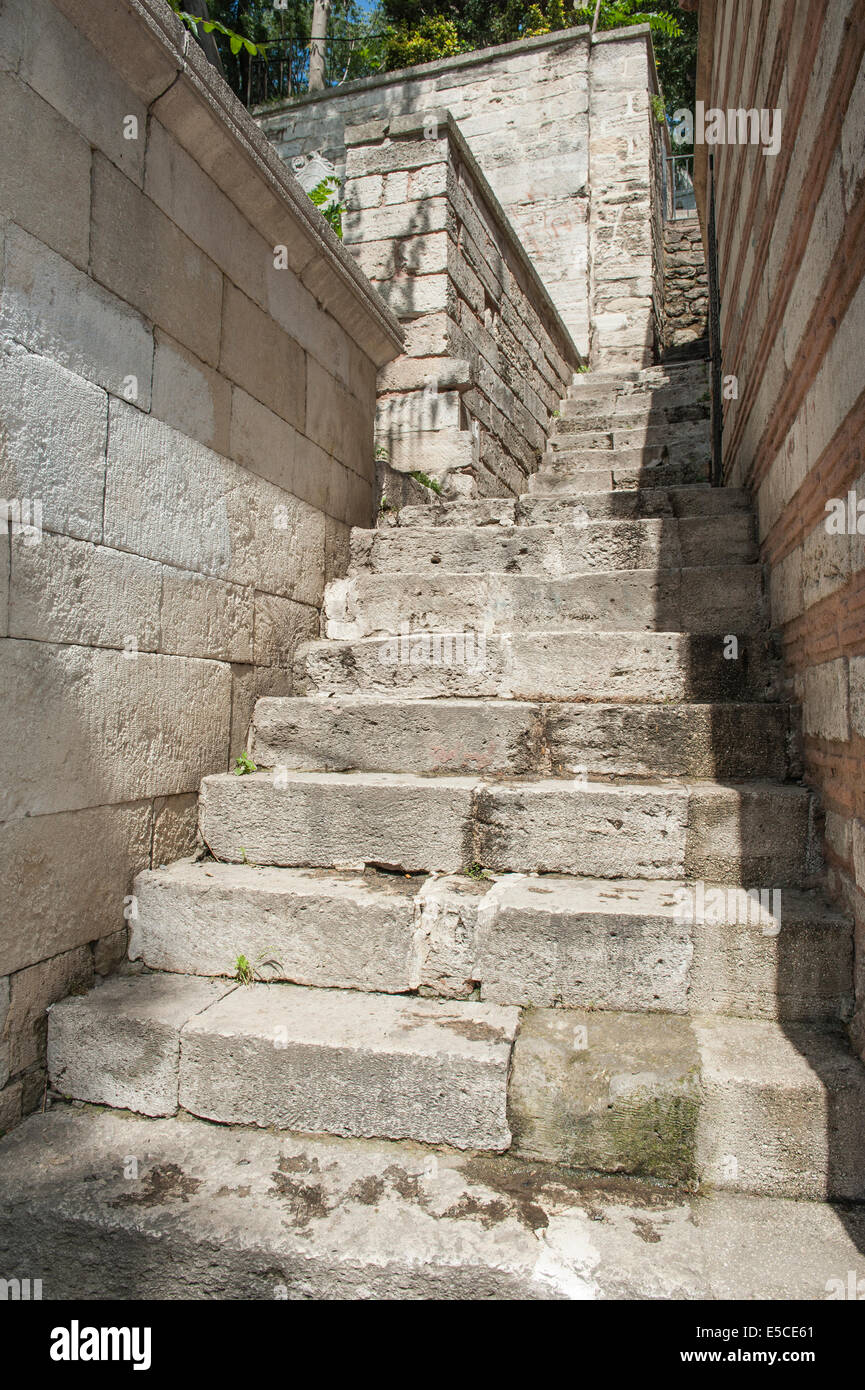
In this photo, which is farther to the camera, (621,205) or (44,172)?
(621,205)

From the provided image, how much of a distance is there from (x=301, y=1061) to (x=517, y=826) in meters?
0.99

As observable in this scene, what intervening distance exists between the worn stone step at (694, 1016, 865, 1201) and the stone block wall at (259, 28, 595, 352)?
902 centimetres

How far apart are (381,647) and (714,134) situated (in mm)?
4006

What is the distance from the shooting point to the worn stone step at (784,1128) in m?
1.93

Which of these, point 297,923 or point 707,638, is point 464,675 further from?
point 297,923

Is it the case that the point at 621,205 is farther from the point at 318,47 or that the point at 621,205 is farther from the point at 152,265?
the point at 318,47

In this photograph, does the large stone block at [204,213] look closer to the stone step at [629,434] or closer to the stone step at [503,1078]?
the stone step at [503,1078]

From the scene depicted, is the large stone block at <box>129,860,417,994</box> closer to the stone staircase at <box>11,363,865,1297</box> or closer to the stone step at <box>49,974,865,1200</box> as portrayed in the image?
the stone staircase at <box>11,363,865,1297</box>

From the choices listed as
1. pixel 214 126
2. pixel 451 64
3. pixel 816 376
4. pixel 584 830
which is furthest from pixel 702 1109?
pixel 451 64

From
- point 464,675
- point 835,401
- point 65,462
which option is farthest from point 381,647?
point 835,401

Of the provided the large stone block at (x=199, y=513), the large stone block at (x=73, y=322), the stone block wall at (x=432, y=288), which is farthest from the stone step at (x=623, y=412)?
the large stone block at (x=73, y=322)

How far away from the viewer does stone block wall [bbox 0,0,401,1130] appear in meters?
2.23

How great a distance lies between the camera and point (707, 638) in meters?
3.36

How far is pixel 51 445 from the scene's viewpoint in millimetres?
2322
